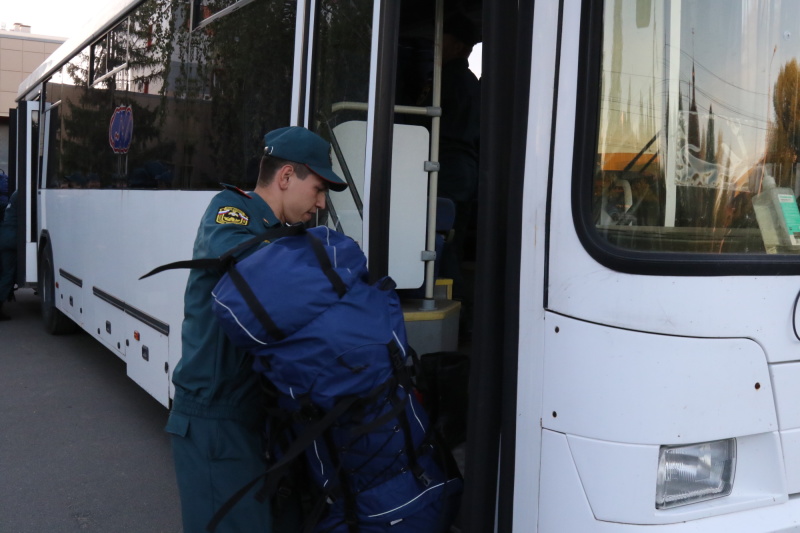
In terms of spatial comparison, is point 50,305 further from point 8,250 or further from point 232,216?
point 232,216

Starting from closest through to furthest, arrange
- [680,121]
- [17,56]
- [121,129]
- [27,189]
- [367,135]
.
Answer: [680,121] → [367,135] → [121,129] → [27,189] → [17,56]

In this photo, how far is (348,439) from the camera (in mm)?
2361

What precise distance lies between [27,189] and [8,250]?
3.23ft

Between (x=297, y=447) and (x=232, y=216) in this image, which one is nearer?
(x=297, y=447)

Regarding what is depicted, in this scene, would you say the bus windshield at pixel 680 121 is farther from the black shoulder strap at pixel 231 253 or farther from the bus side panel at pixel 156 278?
the bus side panel at pixel 156 278

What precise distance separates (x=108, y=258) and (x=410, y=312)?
374 cm

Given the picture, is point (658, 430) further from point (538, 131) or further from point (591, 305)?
point (538, 131)

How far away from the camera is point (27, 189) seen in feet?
31.6

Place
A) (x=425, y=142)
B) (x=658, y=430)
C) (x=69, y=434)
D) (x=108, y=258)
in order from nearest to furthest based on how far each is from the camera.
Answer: (x=658, y=430) < (x=425, y=142) < (x=69, y=434) < (x=108, y=258)

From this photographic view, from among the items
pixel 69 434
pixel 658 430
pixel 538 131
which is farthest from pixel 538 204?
pixel 69 434

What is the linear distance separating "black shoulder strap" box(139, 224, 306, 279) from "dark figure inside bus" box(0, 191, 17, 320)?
8761 mm

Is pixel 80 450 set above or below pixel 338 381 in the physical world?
below

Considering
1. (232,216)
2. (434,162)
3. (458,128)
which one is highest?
(458,128)

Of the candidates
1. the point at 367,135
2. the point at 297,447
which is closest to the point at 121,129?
the point at 367,135
